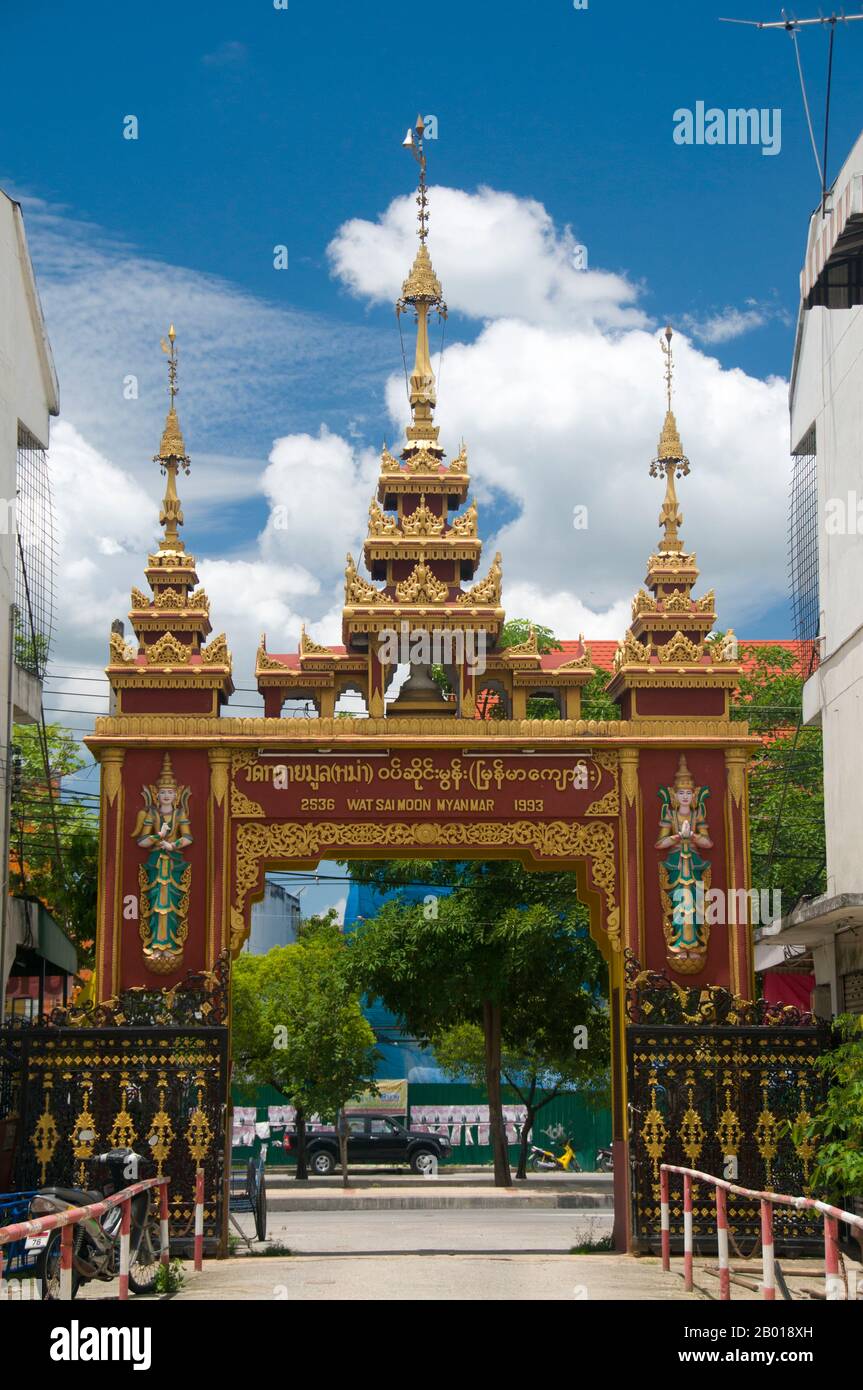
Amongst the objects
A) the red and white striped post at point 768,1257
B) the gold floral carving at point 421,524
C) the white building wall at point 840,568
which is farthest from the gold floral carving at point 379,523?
the red and white striped post at point 768,1257

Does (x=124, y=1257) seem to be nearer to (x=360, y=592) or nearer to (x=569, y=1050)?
(x=360, y=592)

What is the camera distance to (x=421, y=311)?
774 inches

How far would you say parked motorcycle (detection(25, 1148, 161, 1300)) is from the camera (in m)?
12.0

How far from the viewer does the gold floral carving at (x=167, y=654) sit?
59.0 ft

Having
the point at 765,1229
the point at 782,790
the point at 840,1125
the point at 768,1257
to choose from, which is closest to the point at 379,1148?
the point at 782,790

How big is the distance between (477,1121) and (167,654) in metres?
29.6

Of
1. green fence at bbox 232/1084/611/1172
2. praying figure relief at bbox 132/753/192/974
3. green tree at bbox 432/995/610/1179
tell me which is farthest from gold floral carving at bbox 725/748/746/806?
green fence at bbox 232/1084/611/1172

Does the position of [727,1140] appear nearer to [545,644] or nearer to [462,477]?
[462,477]

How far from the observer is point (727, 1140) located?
16.5m

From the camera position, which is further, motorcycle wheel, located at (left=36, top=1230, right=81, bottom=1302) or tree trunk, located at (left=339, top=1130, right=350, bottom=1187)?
tree trunk, located at (left=339, top=1130, right=350, bottom=1187)

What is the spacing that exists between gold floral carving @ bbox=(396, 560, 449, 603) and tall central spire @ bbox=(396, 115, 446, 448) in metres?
1.91

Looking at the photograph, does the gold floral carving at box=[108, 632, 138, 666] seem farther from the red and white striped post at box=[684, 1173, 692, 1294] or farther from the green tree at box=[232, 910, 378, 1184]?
the green tree at box=[232, 910, 378, 1184]

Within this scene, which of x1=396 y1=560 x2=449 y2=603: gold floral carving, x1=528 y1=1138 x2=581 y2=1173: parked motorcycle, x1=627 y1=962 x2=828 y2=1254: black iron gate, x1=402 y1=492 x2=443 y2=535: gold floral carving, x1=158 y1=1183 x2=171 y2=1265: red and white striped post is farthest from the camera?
x1=528 y1=1138 x2=581 y2=1173: parked motorcycle

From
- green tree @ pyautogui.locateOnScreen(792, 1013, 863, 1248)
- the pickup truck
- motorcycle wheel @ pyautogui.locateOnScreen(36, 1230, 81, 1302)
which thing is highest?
green tree @ pyautogui.locateOnScreen(792, 1013, 863, 1248)
